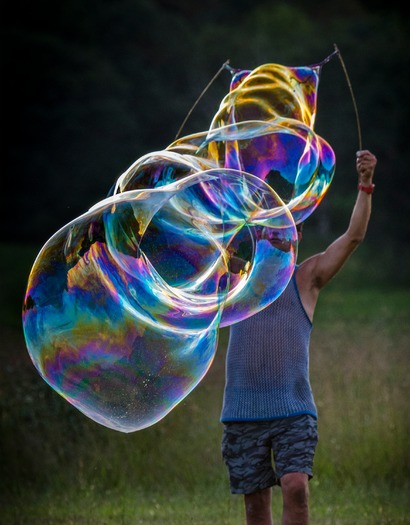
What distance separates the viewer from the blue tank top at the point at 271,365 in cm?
435

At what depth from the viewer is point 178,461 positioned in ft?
22.0

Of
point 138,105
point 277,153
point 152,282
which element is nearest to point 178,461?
point 277,153

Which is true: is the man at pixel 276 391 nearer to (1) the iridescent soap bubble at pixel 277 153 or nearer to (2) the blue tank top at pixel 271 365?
(2) the blue tank top at pixel 271 365

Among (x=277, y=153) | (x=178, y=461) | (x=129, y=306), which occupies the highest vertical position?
(x=277, y=153)

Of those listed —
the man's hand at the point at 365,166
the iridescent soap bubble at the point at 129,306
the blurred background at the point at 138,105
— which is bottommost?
the iridescent soap bubble at the point at 129,306

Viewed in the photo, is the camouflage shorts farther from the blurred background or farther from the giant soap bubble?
the blurred background

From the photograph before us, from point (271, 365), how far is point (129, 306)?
69cm

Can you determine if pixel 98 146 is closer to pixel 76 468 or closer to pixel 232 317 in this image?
pixel 76 468

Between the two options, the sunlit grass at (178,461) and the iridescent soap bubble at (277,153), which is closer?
the iridescent soap bubble at (277,153)

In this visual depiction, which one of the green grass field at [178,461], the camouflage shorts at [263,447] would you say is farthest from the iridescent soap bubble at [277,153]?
the green grass field at [178,461]

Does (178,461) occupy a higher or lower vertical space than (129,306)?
lower

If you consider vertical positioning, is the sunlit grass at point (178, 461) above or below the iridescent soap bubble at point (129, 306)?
below

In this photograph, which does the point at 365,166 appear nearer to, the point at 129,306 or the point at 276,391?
the point at 276,391

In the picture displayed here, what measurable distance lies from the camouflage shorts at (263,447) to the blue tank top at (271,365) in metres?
Result: 0.04
